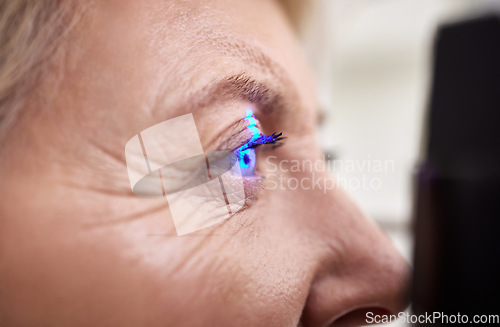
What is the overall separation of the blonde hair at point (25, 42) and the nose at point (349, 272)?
→ 238 mm

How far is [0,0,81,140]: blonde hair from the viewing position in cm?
23

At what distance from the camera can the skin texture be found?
0.71 ft

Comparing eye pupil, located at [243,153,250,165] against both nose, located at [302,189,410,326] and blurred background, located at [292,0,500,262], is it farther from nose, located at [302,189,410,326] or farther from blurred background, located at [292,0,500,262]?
blurred background, located at [292,0,500,262]

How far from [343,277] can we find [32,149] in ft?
0.87

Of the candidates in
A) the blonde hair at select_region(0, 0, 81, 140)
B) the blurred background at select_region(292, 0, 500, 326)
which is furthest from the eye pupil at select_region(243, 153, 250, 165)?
the blurred background at select_region(292, 0, 500, 326)

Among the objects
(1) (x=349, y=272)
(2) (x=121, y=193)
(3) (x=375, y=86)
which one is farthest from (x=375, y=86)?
(2) (x=121, y=193)

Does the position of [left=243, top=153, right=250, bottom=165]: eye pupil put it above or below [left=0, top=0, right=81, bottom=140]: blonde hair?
below

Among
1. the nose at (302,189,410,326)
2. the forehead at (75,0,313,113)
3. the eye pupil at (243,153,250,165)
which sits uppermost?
the forehead at (75,0,313,113)

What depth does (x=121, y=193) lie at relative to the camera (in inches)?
8.9

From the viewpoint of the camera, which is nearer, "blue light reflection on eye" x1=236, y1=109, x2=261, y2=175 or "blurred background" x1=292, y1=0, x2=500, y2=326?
"blue light reflection on eye" x1=236, y1=109, x2=261, y2=175

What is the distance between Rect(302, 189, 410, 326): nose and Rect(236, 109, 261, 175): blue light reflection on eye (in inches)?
2.9

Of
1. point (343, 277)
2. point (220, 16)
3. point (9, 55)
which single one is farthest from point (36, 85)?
point (343, 277)

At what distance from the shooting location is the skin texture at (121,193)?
0.22m

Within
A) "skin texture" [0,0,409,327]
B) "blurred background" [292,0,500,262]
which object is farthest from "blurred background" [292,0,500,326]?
"skin texture" [0,0,409,327]
